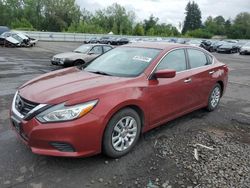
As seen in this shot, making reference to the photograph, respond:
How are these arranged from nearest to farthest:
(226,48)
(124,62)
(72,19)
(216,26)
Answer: (124,62), (226,48), (72,19), (216,26)

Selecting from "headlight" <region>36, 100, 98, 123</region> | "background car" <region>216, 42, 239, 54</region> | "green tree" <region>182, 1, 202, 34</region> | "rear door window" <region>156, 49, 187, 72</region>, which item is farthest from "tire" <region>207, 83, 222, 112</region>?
"green tree" <region>182, 1, 202, 34</region>

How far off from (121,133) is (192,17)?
117 m

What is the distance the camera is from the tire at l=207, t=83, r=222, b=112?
6.12 meters

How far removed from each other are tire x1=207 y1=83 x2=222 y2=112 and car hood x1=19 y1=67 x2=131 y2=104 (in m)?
2.67

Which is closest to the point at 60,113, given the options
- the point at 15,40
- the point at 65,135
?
the point at 65,135

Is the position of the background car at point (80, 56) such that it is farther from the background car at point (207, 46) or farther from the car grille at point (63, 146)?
the background car at point (207, 46)

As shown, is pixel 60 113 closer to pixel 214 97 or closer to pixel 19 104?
pixel 19 104

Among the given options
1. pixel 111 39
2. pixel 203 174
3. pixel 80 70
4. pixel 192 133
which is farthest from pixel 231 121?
pixel 111 39

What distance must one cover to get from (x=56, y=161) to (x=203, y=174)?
6.29 ft

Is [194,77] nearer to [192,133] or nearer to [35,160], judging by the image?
[192,133]

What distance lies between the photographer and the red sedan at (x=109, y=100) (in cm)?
345

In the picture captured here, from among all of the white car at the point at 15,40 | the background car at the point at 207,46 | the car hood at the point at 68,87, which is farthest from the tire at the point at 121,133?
the background car at the point at 207,46

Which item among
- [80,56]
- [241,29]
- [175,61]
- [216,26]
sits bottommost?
[80,56]

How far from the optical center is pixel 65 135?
3.40 metres
